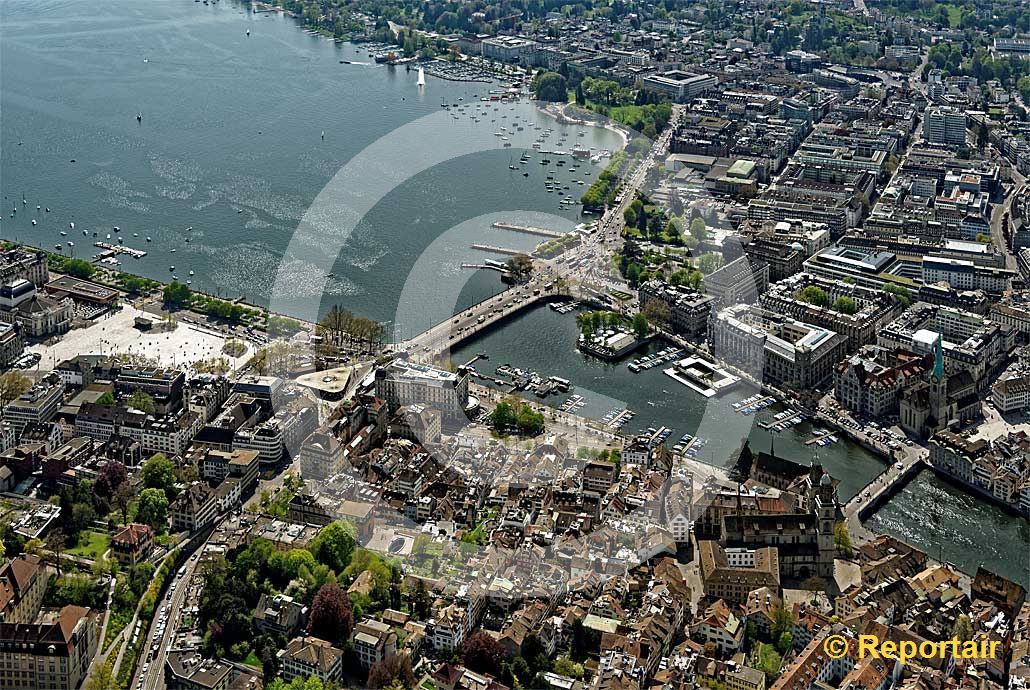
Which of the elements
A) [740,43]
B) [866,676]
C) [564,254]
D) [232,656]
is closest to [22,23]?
[740,43]

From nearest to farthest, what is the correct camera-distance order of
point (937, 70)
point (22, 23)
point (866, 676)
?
1. point (866, 676)
2. point (937, 70)
3. point (22, 23)

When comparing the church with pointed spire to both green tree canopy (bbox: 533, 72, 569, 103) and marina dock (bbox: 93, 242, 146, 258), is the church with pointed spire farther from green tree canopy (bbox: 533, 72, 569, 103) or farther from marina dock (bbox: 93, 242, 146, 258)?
green tree canopy (bbox: 533, 72, 569, 103)

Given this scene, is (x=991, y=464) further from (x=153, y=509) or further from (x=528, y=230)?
(x=528, y=230)

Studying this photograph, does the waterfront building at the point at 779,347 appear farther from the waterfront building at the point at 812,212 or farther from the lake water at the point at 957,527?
the waterfront building at the point at 812,212

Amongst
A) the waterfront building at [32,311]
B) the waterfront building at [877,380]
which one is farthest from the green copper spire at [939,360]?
the waterfront building at [32,311]

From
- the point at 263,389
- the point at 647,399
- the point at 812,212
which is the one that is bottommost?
the point at 647,399

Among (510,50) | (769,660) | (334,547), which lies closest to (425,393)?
(334,547)

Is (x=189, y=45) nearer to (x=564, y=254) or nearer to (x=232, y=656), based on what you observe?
(x=564, y=254)
